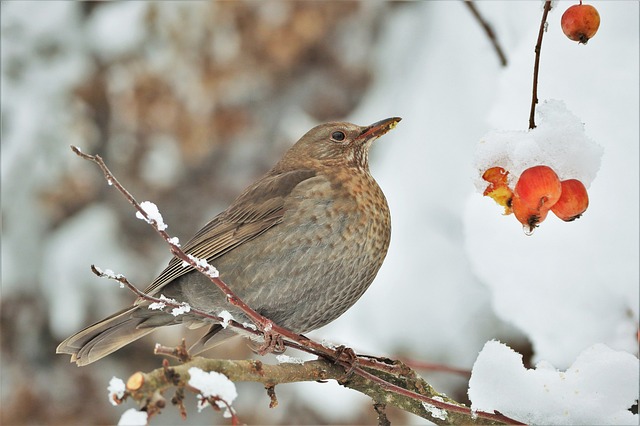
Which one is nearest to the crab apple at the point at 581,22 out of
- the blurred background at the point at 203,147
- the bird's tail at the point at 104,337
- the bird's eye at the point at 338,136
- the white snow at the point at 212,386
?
the white snow at the point at 212,386

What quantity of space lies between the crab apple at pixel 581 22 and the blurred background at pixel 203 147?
2580 mm

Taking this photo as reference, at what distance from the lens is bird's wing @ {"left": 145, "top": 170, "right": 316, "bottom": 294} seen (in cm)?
288

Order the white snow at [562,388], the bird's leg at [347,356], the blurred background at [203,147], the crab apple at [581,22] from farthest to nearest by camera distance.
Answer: the blurred background at [203,147] < the bird's leg at [347,356] < the crab apple at [581,22] < the white snow at [562,388]

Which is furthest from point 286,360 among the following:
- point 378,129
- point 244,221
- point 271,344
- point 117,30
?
point 117,30

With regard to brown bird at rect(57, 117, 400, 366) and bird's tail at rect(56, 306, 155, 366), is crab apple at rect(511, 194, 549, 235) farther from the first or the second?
bird's tail at rect(56, 306, 155, 366)

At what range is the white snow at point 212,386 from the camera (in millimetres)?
1493

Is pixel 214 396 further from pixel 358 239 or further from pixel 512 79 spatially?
pixel 512 79

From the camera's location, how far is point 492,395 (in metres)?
1.79

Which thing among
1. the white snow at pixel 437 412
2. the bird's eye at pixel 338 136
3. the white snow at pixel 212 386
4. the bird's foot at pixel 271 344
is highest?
the bird's eye at pixel 338 136

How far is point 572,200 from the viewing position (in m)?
1.72

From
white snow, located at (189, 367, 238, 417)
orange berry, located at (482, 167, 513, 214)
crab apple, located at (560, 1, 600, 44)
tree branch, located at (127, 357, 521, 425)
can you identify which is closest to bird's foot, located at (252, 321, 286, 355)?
tree branch, located at (127, 357, 521, 425)

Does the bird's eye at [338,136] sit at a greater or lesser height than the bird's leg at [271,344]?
greater

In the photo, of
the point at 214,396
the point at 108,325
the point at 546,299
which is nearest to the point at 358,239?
the point at 546,299

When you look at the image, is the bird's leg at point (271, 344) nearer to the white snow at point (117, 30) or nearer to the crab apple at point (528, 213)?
the crab apple at point (528, 213)
